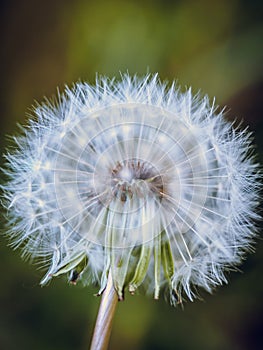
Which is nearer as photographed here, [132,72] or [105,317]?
[105,317]

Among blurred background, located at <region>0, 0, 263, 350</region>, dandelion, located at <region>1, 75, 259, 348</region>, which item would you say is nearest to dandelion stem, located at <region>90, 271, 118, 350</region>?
dandelion, located at <region>1, 75, 259, 348</region>

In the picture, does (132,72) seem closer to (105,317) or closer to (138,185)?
(138,185)

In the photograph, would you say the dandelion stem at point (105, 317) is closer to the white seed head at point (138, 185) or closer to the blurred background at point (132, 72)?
the white seed head at point (138, 185)

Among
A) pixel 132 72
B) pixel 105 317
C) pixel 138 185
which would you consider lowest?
pixel 105 317

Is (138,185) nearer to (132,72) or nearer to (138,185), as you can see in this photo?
(138,185)

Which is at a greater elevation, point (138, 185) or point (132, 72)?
point (132, 72)

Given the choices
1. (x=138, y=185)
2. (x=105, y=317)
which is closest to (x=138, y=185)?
(x=138, y=185)

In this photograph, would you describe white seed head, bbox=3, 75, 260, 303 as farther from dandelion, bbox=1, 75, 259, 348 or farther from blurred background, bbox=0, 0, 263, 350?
blurred background, bbox=0, 0, 263, 350

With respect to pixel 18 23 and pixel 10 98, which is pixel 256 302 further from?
pixel 18 23
